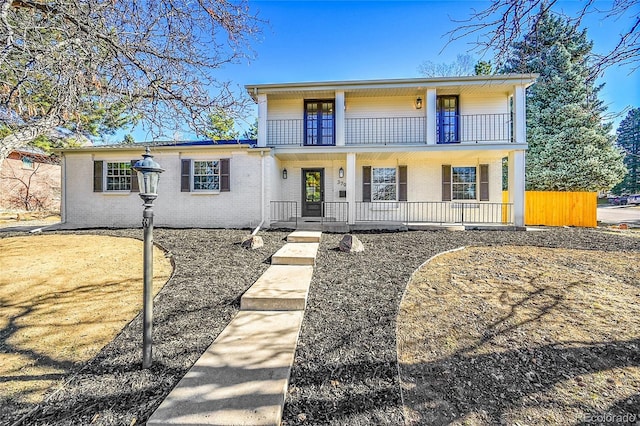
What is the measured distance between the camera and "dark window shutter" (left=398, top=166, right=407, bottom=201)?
11297 millimetres

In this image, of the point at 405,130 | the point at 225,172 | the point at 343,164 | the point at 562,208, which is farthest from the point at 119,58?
the point at 562,208

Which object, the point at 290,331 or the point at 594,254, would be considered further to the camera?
the point at 594,254

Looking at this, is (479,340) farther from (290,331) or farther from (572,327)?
(290,331)

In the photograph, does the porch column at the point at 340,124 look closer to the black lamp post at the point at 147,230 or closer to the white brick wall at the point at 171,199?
the white brick wall at the point at 171,199

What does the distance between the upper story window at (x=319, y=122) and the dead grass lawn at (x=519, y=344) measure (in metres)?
7.69

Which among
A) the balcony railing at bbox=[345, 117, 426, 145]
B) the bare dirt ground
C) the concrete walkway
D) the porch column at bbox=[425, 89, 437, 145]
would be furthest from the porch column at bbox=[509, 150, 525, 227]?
Answer: the concrete walkway

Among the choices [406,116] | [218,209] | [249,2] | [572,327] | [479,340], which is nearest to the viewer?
[479,340]

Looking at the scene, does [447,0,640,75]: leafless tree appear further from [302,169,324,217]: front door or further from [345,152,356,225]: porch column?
[302,169,324,217]: front door

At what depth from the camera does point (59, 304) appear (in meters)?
4.17

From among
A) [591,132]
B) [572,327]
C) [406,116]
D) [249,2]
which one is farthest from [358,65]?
[591,132]

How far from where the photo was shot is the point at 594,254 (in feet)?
20.9

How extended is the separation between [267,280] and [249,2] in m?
4.91

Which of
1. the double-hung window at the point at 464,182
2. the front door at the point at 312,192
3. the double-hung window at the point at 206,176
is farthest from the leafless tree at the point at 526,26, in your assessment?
the double-hung window at the point at 206,176

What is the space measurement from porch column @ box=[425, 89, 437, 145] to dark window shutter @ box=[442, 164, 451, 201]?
1714mm
